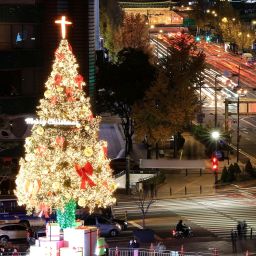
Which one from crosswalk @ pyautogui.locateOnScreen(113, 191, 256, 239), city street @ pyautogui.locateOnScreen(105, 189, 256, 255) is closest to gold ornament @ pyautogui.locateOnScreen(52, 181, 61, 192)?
city street @ pyautogui.locateOnScreen(105, 189, 256, 255)

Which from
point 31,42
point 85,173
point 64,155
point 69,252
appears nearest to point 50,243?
point 69,252

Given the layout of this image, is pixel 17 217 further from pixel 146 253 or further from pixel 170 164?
pixel 170 164

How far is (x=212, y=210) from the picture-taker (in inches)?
3147

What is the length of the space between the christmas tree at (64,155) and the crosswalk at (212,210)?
19756 millimetres

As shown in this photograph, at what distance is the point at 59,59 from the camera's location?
52000 millimetres

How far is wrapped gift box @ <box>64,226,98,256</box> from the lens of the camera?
164 feet

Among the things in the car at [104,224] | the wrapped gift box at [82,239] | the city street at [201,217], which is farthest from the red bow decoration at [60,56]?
the car at [104,224]

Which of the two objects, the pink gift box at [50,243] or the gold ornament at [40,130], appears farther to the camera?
the gold ornament at [40,130]

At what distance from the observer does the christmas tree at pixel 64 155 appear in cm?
5097

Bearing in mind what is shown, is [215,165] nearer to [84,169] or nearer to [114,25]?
[84,169]

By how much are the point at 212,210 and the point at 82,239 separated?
3120 centimetres

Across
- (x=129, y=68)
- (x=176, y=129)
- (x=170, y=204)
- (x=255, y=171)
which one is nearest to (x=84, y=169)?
(x=170, y=204)

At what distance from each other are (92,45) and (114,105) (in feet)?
56.4

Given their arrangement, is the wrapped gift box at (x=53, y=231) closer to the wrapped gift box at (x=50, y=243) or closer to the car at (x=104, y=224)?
the wrapped gift box at (x=50, y=243)
